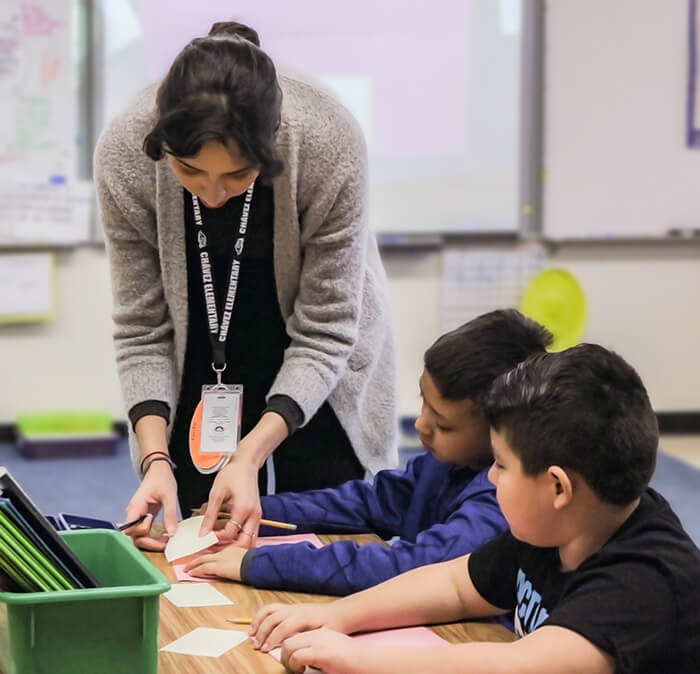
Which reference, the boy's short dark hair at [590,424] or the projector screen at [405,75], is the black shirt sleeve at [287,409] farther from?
the projector screen at [405,75]

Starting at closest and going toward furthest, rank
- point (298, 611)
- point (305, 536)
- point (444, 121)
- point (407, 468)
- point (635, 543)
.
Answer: point (635, 543), point (298, 611), point (305, 536), point (407, 468), point (444, 121)

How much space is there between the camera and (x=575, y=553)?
45.9 inches

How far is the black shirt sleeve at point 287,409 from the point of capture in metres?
1.66

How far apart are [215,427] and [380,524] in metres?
0.29

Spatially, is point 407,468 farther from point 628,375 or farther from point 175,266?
point 628,375

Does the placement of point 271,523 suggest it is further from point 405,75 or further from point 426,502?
point 405,75

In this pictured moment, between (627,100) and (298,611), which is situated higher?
(627,100)

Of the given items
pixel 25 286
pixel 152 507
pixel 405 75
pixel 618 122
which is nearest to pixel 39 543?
pixel 152 507

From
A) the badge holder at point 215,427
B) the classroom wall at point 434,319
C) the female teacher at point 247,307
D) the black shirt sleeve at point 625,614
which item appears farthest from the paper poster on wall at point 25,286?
the black shirt sleeve at point 625,614

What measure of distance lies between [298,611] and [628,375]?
1.41 ft

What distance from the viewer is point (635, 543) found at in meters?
1.10

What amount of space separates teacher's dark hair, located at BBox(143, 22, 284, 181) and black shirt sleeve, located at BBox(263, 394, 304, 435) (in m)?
0.37

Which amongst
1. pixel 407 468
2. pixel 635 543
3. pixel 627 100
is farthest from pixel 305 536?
pixel 627 100

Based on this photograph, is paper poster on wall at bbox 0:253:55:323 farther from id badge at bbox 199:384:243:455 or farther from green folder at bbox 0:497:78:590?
green folder at bbox 0:497:78:590
